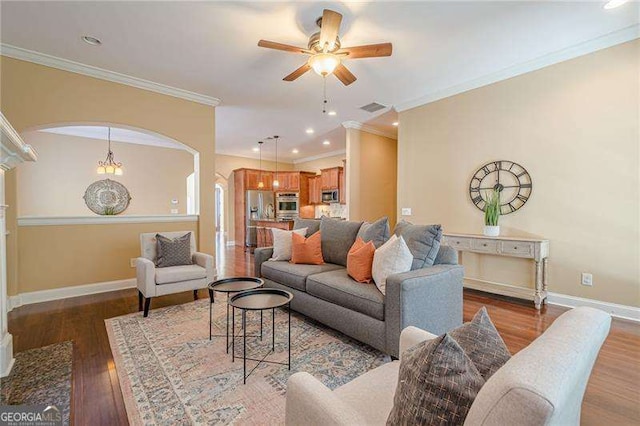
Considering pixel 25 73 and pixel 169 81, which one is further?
pixel 169 81

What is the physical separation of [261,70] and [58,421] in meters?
3.71

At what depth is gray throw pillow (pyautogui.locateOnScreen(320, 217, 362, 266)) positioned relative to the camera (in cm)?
326

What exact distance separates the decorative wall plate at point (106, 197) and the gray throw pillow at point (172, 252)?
3.77 meters

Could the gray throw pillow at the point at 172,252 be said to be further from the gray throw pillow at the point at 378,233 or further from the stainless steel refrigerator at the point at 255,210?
the stainless steel refrigerator at the point at 255,210

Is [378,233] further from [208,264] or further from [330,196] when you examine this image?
[330,196]

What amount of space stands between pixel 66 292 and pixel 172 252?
159 centimetres

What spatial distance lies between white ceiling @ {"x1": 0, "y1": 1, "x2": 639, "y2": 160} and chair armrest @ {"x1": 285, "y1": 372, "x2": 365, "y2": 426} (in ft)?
9.37

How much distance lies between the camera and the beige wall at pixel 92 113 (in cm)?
330

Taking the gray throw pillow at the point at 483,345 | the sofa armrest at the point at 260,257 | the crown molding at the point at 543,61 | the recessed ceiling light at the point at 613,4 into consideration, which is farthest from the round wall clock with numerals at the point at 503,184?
the gray throw pillow at the point at 483,345

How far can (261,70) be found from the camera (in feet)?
12.1

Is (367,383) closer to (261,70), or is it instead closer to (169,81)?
(261,70)

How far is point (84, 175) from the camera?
6.33 meters

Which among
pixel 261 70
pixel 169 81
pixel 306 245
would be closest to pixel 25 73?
pixel 169 81

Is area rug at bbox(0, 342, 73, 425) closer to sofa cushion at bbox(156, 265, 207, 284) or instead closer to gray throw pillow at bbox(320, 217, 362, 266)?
sofa cushion at bbox(156, 265, 207, 284)
